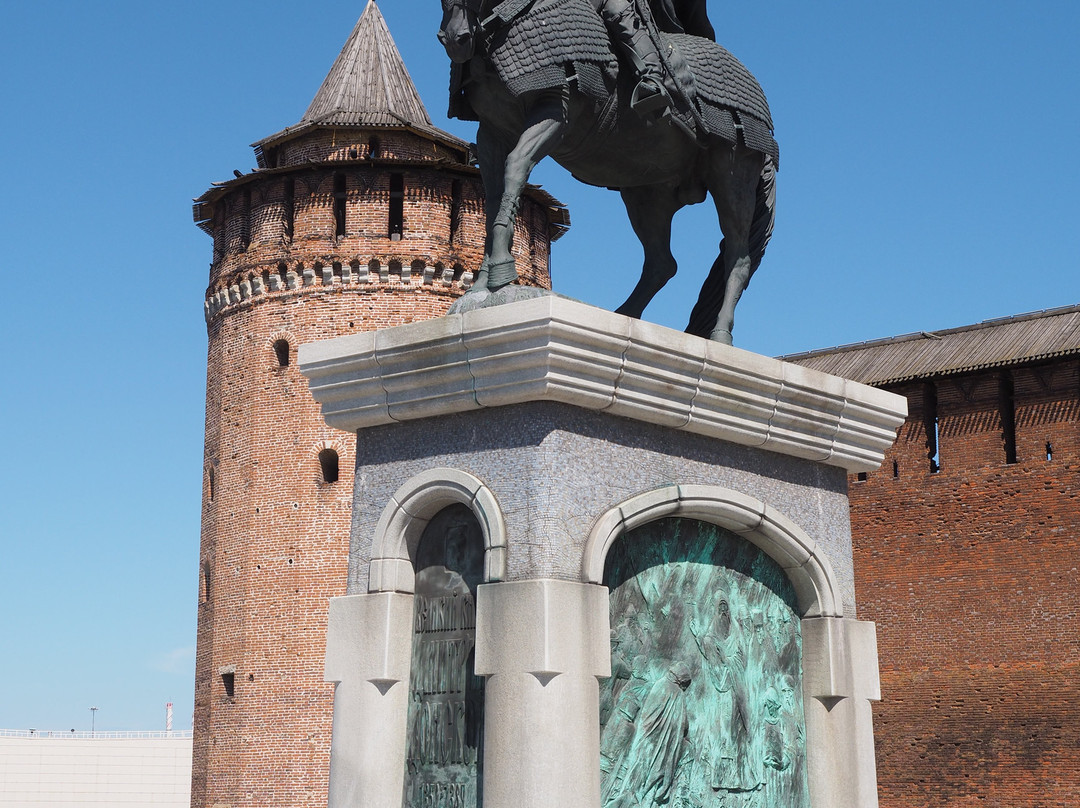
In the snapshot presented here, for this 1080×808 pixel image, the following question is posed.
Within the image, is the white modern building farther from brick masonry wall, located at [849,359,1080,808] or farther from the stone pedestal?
the stone pedestal

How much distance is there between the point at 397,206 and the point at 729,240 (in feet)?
73.6

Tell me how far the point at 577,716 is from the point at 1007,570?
65.7 ft

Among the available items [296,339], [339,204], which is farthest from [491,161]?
[339,204]

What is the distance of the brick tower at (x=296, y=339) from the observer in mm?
24344

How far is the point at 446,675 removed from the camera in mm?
4148

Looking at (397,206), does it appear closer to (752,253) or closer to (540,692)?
(752,253)

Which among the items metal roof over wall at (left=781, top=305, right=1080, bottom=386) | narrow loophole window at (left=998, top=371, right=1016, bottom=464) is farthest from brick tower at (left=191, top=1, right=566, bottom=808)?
narrow loophole window at (left=998, top=371, right=1016, bottom=464)

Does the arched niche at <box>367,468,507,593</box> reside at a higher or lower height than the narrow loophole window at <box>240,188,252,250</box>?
lower

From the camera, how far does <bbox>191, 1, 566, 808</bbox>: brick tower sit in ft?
79.9

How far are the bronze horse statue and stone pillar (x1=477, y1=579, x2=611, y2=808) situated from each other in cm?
100

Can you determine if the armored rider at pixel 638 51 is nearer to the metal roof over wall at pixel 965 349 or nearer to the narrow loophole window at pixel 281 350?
the metal roof over wall at pixel 965 349

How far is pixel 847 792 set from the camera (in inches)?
184

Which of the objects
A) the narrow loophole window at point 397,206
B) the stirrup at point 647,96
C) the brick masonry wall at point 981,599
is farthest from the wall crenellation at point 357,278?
the stirrup at point 647,96

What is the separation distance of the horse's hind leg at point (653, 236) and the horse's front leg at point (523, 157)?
0.75m
